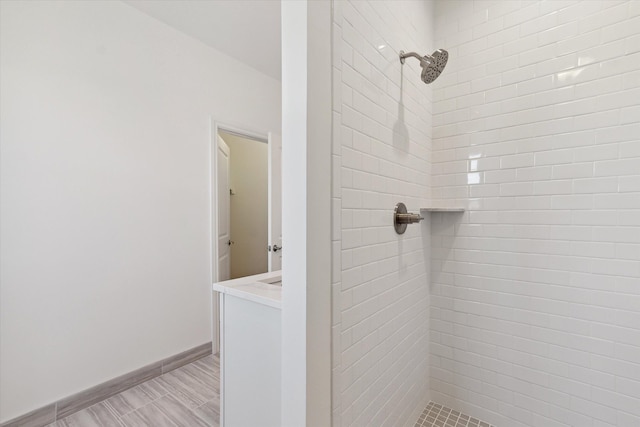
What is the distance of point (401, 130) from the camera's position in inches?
55.6

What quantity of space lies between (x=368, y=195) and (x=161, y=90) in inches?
74.7

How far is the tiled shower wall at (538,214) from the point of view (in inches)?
50.5

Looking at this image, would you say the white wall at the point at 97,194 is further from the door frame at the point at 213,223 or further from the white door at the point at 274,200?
the white door at the point at 274,200

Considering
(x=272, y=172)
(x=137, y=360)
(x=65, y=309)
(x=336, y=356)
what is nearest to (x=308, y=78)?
(x=336, y=356)

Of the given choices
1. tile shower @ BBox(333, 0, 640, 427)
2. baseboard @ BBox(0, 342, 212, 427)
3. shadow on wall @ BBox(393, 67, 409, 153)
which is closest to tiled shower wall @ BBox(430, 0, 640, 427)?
tile shower @ BBox(333, 0, 640, 427)

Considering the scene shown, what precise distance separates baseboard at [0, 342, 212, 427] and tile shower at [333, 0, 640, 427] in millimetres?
1685

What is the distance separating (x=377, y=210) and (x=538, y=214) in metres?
0.90

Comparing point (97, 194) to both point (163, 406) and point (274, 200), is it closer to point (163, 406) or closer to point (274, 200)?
point (274, 200)

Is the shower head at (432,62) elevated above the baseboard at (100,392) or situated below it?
above

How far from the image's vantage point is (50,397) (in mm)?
1658

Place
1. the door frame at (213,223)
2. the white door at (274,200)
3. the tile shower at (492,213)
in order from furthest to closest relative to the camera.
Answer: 1. the white door at (274,200)
2. the door frame at (213,223)
3. the tile shower at (492,213)

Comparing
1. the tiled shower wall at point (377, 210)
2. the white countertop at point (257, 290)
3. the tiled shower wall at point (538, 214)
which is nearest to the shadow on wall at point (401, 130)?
the tiled shower wall at point (377, 210)

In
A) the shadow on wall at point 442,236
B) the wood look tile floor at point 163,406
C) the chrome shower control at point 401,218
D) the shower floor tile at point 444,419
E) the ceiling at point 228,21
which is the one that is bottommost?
the wood look tile floor at point 163,406

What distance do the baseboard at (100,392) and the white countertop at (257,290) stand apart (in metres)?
1.30
